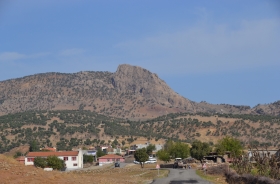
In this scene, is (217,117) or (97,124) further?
(217,117)

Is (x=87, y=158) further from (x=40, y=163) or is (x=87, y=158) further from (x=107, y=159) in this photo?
(x=40, y=163)

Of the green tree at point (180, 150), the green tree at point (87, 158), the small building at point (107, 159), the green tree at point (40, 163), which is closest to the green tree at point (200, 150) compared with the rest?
the green tree at point (180, 150)

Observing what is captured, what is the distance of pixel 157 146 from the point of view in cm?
13912

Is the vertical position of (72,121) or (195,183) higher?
(72,121)

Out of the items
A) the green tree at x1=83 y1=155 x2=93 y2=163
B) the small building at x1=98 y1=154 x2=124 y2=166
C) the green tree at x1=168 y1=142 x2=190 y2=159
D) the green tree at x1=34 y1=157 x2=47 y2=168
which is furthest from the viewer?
the small building at x1=98 y1=154 x2=124 y2=166

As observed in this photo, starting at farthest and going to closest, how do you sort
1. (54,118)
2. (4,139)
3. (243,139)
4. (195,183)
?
(54,118)
(243,139)
(4,139)
(195,183)

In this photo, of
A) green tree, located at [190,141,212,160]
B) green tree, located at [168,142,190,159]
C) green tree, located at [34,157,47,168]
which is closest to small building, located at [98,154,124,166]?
green tree, located at [168,142,190,159]

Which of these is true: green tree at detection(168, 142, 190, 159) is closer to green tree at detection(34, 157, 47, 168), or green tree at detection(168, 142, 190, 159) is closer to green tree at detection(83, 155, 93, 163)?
green tree at detection(83, 155, 93, 163)

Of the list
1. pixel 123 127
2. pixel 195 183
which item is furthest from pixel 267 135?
pixel 195 183

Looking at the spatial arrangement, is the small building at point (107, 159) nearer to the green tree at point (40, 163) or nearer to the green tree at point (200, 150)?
the green tree at point (200, 150)

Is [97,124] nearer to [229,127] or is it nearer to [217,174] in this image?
[229,127]

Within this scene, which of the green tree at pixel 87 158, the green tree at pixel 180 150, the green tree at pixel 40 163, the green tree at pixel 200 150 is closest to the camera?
the green tree at pixel 40 163

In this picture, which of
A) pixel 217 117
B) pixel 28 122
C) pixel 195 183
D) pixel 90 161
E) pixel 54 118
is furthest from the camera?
pixel 217 117

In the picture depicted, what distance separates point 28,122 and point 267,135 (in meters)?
76.9
